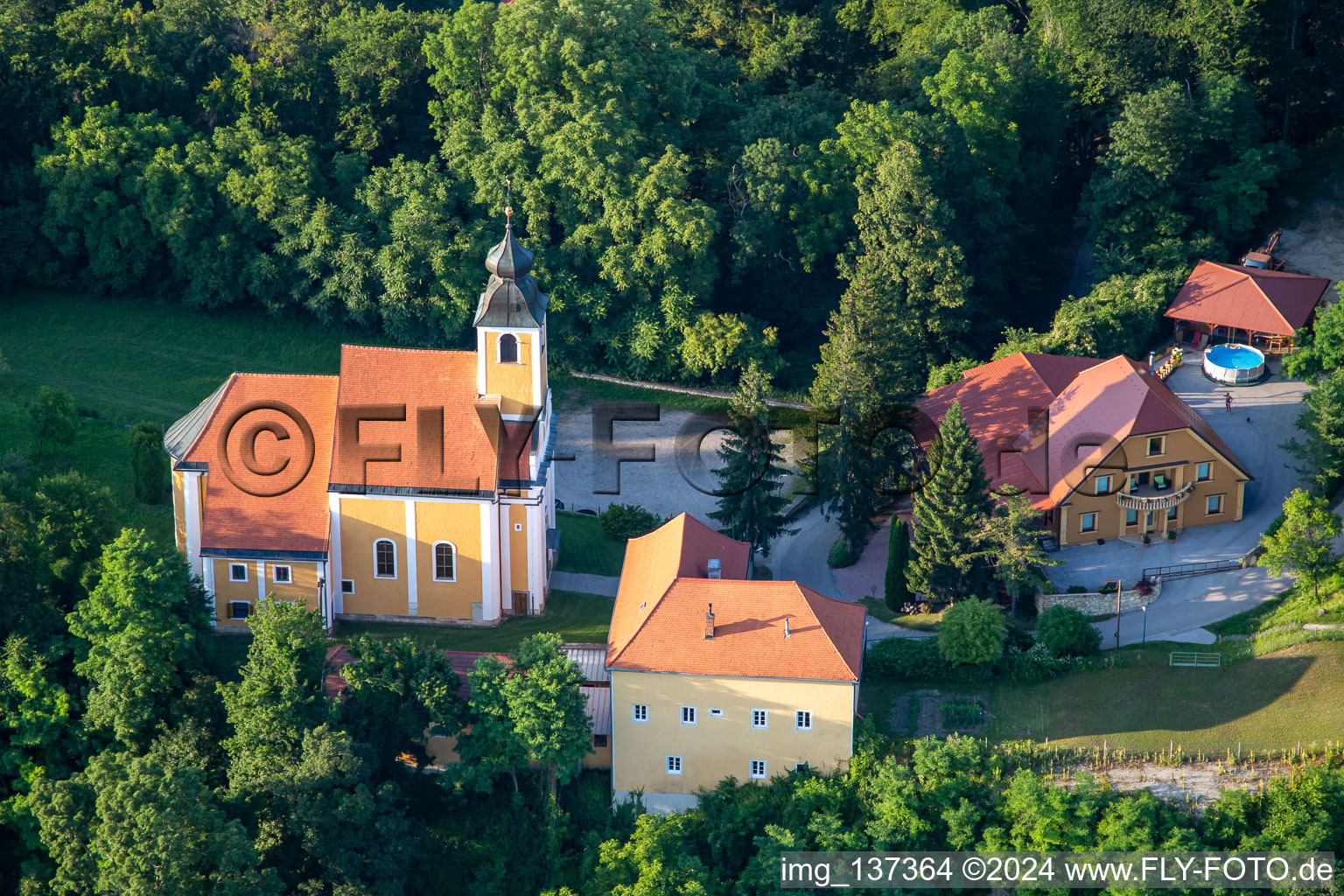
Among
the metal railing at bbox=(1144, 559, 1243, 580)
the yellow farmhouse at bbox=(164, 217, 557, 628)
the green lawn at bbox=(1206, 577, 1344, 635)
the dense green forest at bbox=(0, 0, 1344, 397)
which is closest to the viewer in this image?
the green lawn at bbox=(1206, 577, 1344, 635)

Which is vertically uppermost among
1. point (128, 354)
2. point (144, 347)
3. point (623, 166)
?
point (623, 166)

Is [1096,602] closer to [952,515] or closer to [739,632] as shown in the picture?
[952,515]

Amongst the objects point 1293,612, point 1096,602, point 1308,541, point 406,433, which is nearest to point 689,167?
point 406,433

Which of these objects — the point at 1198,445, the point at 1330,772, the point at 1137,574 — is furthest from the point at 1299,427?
the point at 1330,772

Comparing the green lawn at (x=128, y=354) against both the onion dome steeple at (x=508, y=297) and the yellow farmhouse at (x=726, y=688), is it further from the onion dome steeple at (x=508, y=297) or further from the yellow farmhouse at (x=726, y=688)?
the yellow farmhouse at (x=726, y=688)

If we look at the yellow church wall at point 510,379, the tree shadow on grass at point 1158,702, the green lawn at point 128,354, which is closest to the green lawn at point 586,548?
the yellow church wall at point 510,379

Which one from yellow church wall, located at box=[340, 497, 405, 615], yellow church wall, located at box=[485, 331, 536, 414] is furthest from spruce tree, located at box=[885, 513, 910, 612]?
yellow church wall, located at box=[340, 497, 405, 615]

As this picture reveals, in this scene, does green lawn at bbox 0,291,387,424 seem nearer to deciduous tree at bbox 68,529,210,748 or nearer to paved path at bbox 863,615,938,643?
deciduous tree at bbox 68,529,210,748
